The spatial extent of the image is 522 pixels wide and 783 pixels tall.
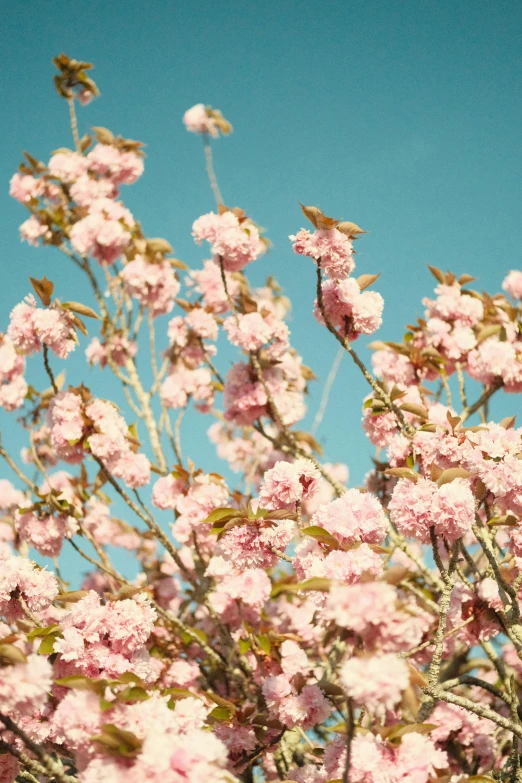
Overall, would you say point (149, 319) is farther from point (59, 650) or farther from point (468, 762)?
point (468, 762)

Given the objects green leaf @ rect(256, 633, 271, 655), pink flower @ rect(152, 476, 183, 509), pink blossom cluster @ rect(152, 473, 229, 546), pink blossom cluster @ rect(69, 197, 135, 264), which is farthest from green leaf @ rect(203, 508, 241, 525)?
pink blossom cluster @ rect(69, 197, 135, 264)

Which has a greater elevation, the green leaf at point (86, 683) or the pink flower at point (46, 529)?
the pink flower at point (46, 529)

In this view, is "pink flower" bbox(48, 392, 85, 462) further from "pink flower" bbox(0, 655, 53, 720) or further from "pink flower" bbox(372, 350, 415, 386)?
"pink flower" bbox(372, 350, 415, 386)

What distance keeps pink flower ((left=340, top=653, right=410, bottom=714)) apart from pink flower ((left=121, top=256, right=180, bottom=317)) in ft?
12.5

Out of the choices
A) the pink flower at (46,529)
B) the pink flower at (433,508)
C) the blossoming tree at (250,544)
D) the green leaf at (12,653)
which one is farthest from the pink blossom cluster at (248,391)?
Answer: the green leaf at (12,653)

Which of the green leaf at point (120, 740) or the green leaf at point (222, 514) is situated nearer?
the green leaf at point (120, 740)

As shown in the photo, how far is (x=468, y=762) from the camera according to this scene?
376cm

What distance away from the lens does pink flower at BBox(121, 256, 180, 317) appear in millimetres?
4773

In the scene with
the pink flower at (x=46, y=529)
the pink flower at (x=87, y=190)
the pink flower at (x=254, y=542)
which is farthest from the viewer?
the pink flower at (x=87, y=190)

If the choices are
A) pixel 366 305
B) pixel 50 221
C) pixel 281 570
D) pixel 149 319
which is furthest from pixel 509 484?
pixel 50 221

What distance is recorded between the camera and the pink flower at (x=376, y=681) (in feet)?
4.51

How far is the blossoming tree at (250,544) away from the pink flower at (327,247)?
0.01m

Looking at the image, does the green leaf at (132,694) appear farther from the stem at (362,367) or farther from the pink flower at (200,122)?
the pink flower at (200,122)

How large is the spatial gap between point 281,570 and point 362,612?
11.7 ft
